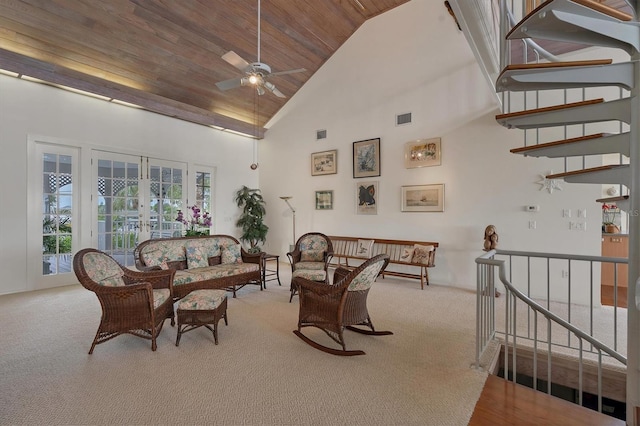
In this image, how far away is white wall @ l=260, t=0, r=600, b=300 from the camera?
4410 millimetres

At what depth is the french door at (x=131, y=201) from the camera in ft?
17.4

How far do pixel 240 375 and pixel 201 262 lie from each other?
2.43 metres

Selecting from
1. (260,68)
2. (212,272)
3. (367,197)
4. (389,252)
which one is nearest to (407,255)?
(389,252)

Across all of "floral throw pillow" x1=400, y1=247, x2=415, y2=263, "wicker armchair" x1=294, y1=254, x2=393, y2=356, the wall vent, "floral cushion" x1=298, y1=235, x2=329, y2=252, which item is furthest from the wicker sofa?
the wall vent

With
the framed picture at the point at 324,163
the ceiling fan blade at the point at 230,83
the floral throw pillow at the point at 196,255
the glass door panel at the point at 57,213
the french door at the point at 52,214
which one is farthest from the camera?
the framed picture at the point at 324,163

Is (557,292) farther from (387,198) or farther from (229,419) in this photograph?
(229,419)

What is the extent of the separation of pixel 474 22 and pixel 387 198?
148 inches

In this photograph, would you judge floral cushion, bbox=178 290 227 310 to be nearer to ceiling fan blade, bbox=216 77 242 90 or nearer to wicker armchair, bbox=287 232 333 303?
wicker armchair, bbox=287 232 333 303

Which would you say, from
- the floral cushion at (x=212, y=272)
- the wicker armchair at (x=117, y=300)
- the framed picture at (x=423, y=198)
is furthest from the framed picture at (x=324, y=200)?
the wicker armchair at (x=117, y=300)

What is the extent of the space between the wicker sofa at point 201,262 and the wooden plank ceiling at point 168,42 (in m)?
A: 3.01

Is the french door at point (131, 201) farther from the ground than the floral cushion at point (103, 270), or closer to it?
farther from the ground

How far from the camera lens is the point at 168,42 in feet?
16.0

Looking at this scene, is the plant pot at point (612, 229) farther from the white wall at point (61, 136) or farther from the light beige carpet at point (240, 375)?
the white wall at point (61, 136)

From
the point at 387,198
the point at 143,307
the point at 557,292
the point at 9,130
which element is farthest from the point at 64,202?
the point at 557,292
